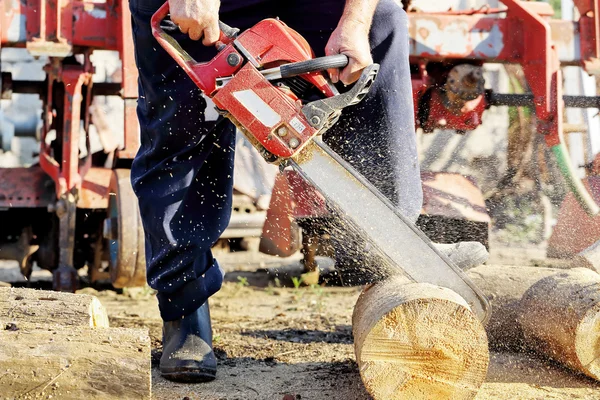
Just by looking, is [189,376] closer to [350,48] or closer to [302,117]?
[302,117]

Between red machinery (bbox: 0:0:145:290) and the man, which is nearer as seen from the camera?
the man

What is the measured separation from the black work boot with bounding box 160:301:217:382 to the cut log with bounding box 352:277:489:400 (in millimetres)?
706

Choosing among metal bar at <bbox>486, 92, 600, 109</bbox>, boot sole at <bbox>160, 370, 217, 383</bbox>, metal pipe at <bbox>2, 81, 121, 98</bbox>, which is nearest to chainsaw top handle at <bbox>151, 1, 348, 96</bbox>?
boot sole at <bbox>160, 370, 217, 383</bbox>

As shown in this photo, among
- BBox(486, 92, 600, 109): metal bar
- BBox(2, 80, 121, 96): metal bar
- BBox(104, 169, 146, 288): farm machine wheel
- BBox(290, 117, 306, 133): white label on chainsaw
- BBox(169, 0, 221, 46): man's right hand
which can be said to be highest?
BBox(169, 0, 221, 46): man's right hand

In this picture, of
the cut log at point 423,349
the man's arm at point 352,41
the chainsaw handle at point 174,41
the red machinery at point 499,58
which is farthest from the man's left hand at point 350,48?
the red machinery at point 499,58

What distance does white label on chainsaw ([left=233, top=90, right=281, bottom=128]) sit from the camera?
2.45 metres

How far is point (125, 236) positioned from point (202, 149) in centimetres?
132

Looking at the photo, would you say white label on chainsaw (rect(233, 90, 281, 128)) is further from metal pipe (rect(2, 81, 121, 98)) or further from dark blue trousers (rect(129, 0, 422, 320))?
metal pipe (rect(2, 81, 121, 98))

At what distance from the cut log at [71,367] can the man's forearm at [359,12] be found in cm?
111

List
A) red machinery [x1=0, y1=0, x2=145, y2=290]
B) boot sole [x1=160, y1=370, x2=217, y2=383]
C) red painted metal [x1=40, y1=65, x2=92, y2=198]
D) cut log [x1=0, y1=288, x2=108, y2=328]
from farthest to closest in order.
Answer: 1. red painted metal [x1=40, y1=65, x2=92, y2=198]
2. red machinery [x1=0, y1=0, x2=145, y2=290]
3. boot sole [x1=160, y1=370, x2=217, y2=383]
4. cut log [x1=0, y1=288, x2=108, y2=328]

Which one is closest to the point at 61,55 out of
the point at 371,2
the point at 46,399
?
the point at 371,2

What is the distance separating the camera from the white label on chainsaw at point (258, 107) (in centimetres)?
245

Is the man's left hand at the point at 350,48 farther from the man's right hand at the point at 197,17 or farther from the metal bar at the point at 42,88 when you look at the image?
the metal bar at the point at 42,88

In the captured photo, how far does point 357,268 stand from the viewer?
2.79 m
